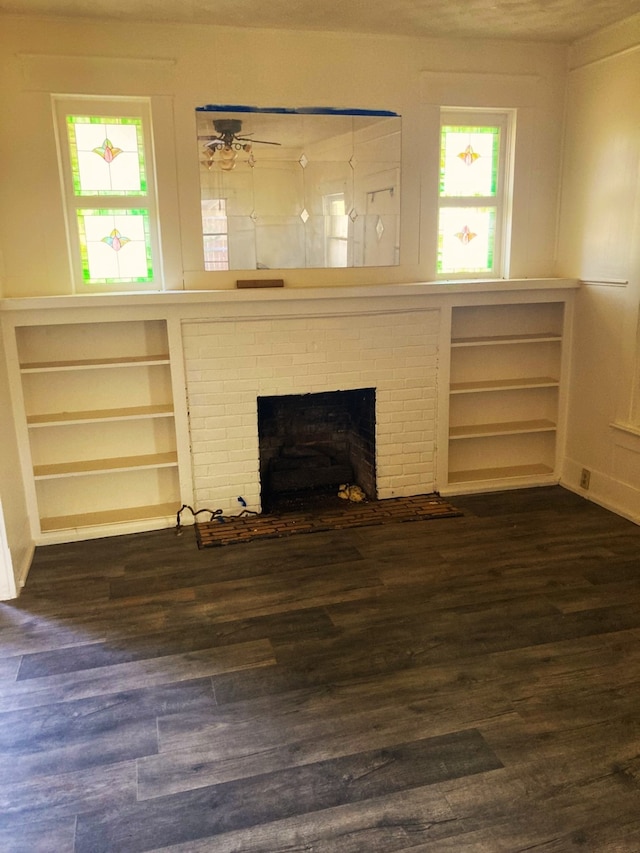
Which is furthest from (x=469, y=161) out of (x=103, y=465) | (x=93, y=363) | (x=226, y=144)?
(x=103, y=465)

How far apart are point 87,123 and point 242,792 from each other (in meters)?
3.58

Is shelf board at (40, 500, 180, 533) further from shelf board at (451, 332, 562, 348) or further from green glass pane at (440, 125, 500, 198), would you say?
green glass pane at (440, 125, 500, 198)

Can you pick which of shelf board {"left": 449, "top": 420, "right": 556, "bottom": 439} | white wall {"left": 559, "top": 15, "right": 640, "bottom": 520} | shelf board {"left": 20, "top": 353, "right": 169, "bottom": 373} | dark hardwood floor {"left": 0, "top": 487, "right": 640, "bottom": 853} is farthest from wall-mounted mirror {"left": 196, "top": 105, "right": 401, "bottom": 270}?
dark hardwood floor {"left": 0, "top": 487, "right": 640, "bottom": 853}

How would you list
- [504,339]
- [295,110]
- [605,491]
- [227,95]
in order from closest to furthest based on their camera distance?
[227,95]
[295,110]
[605,491]
[504,339]

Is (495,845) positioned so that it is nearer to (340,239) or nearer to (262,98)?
(340,239)

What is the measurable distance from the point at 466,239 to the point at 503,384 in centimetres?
105

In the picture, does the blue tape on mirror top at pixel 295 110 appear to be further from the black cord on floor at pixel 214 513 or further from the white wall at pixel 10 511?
the black cord on floor at pixel 214 513

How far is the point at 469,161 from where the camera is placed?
448cm

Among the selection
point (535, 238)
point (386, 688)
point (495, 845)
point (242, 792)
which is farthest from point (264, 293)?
point (495, 845)

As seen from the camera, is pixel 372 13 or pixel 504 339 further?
pixel 504 339

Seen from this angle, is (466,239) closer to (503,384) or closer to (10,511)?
(503,384)

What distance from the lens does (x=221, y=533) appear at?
4.09 meters

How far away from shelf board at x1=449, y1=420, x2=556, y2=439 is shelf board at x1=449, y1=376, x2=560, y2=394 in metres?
0.27

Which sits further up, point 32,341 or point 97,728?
point 32,341
